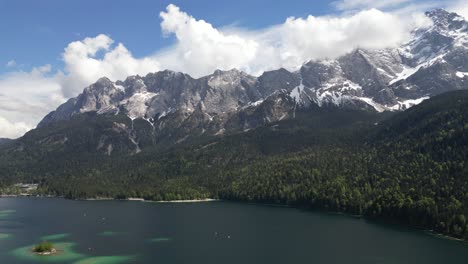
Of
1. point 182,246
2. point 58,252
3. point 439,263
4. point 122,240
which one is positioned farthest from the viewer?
point 122,240

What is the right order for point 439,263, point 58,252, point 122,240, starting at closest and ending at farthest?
point 439,263 → point 58,252 → point 122,240

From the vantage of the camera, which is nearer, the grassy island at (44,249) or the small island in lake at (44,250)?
the small island in lake at (44,250)

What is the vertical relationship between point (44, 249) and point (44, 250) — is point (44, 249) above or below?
above

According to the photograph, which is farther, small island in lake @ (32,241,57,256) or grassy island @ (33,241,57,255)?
grassy island @ (33,241,57,255)

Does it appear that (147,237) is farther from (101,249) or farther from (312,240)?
(312,240)

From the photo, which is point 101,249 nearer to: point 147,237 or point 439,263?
point 147,237

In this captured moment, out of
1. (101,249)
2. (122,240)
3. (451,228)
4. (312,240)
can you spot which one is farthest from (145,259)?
(451,228)

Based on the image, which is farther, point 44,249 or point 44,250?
point 44,249

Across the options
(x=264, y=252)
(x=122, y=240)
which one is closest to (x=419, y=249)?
(x=264, y=252)

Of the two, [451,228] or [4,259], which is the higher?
[451,228]

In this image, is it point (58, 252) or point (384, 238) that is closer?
point (58, 252)
